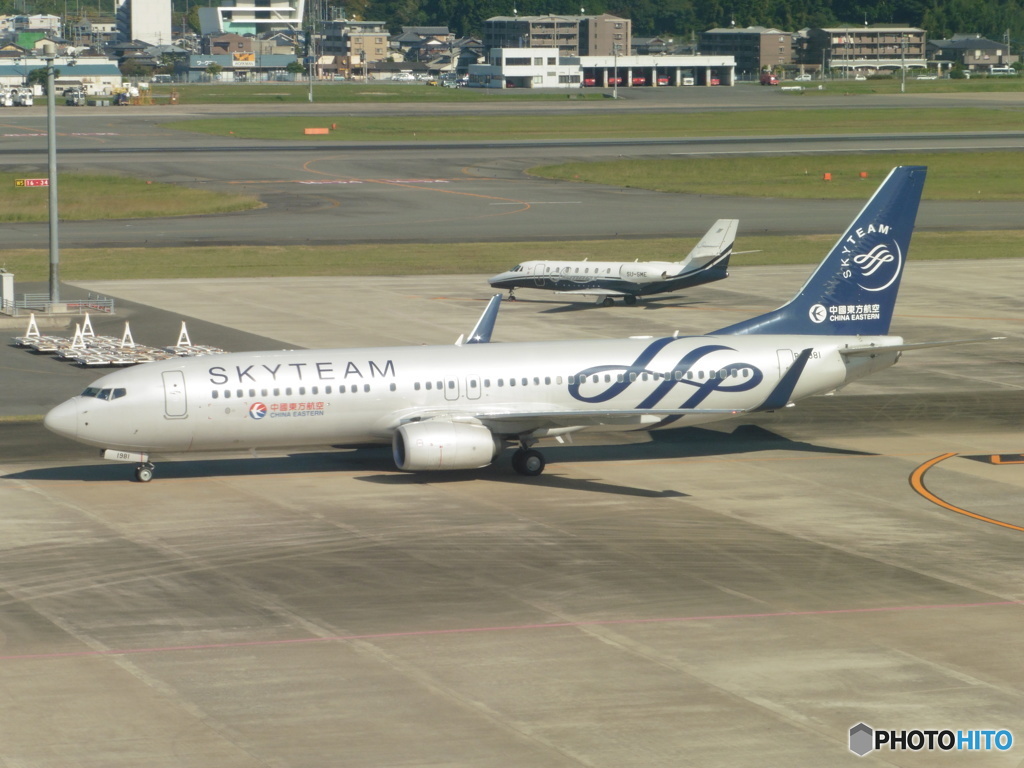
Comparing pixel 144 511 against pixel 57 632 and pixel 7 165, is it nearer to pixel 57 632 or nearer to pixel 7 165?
pixel 57 632

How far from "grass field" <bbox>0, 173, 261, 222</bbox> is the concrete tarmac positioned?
2862 inches

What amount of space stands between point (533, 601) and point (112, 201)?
97.3 meters

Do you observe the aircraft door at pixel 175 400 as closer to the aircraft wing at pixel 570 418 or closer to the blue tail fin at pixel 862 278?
the aircraft wing at pixel 570 418

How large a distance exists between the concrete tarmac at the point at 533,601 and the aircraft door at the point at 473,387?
259 centimetres

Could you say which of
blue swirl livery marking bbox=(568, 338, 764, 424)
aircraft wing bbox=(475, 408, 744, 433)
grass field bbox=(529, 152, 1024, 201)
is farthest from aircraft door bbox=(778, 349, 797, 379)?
grass field bbox=(529, 152, 1024, 201)

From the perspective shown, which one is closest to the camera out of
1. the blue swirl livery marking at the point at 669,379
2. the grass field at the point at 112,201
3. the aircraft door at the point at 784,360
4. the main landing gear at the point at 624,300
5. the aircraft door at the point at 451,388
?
the aircraft door at the point at 451,388

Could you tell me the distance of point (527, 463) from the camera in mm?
44938

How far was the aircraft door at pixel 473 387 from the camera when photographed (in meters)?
44.4

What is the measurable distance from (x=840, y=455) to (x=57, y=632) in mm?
27312

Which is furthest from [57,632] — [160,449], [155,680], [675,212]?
[675,212]

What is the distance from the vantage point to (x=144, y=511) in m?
40.7

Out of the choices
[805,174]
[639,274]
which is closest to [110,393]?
[639,274]

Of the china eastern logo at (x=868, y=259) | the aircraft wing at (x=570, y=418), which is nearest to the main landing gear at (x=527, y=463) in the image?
the aircraft wing at (x=570, y=418)
